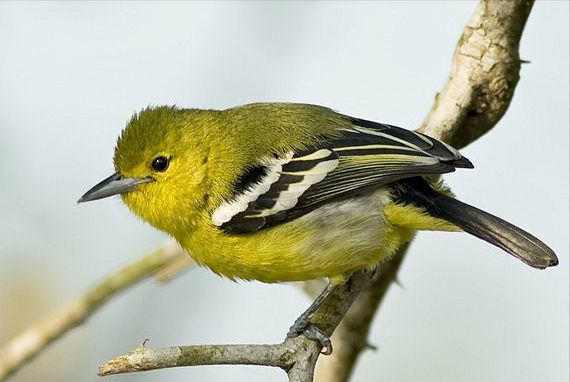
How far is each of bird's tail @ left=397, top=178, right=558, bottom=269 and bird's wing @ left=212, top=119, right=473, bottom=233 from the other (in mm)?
185

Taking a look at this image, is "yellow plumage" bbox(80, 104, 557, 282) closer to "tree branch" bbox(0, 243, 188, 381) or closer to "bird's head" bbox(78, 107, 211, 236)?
"bird's head" bbox(78, 107, 211, 236)

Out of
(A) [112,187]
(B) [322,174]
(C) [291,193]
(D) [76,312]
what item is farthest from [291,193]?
(D) [76,312]

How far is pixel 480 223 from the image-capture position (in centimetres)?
421

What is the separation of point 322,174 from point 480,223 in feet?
2.52

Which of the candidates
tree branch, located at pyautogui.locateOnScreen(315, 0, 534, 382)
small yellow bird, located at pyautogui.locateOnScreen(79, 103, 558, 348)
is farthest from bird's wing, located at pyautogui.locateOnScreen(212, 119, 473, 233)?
tree branch, located at pyautogui.locateOnScreen(315, 0, 534, 382)

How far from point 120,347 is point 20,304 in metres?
0.80

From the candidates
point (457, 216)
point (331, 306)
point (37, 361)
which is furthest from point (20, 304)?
point (457, 216)

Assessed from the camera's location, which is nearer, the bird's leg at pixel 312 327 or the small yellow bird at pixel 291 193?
the bird's leg at pixel 312 327

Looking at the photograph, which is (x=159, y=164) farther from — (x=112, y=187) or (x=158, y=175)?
(x=112, y=187)

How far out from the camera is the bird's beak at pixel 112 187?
4492 millimetres

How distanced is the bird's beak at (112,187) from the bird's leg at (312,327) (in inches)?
39.7

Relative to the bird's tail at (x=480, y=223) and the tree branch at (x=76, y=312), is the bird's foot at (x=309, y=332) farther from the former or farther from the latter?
the tree branch at (x=76, y=312)

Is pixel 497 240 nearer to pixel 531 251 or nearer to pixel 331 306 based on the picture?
pixel 531 251

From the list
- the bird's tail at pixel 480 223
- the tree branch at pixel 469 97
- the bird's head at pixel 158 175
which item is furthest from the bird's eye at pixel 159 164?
the tree branch at pixel 469 97
